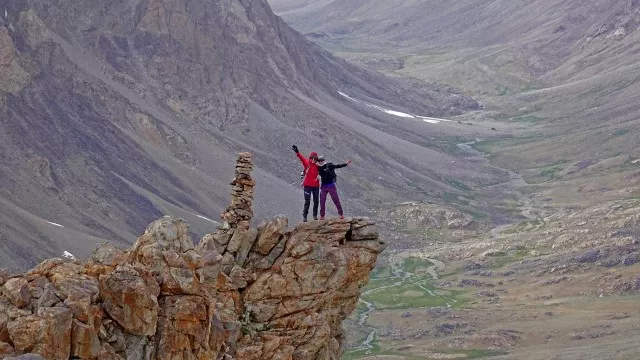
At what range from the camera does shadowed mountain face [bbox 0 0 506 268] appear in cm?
10662

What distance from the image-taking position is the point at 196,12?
548ft

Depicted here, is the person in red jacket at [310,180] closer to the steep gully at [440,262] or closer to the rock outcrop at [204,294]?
the rock outcrop at [204,294]

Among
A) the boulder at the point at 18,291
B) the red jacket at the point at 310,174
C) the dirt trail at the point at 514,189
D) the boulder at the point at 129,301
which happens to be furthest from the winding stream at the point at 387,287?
the boulder at the point at 18,291

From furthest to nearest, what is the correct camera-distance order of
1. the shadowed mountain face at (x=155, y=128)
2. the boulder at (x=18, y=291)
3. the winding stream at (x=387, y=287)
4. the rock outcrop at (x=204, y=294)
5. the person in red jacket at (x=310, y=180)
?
the shadowed mountain face at (x=155, y=128)
the winding stream at (x=387, y=287)
the person in red jacket at (x=310, y=180)
the boulder at (x=18, y=291)
the rock outcrop at (x=204, y=294)

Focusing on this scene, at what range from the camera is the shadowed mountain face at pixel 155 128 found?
106625 mm

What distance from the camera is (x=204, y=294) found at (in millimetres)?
25500

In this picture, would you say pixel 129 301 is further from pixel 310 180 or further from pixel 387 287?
pixel 387 287

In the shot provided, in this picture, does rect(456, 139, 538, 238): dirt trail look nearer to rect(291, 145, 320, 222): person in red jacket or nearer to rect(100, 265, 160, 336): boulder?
rect(291, 145, 320, 222): person in red jacket

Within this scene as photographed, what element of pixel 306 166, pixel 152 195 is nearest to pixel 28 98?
pixel 152 195

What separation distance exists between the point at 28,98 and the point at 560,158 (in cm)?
9521

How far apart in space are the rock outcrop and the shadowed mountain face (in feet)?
186

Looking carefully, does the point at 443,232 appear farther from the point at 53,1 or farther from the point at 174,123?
the point at 53,1

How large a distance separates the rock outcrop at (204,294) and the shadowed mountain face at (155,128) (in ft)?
186

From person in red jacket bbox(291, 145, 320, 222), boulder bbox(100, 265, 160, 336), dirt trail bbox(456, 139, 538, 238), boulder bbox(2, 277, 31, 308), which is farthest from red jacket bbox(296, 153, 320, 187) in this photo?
dirt trail bbox(456, 139, 538, 238)
